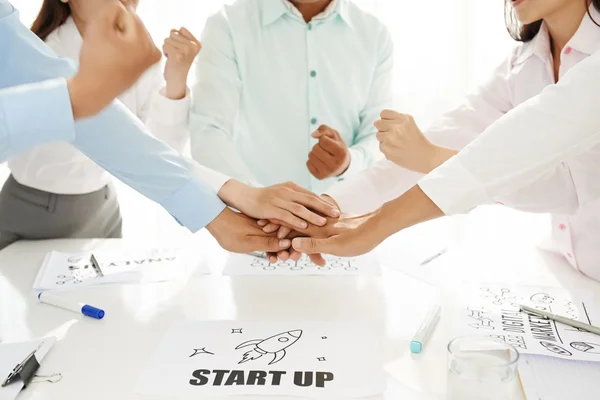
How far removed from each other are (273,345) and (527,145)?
47cm

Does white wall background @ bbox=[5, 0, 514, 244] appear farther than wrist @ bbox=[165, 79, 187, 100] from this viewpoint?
Yes

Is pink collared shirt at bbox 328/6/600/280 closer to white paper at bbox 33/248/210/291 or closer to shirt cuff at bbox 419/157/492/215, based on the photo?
shirt cuff at bbox 419/157/492/215

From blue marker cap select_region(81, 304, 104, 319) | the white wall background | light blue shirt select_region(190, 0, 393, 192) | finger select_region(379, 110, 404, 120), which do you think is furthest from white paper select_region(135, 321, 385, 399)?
the white wall background

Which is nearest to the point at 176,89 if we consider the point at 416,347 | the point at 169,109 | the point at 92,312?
the point at 169,109

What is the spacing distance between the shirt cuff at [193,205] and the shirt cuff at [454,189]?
1.47ft

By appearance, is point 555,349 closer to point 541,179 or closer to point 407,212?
point 407,212

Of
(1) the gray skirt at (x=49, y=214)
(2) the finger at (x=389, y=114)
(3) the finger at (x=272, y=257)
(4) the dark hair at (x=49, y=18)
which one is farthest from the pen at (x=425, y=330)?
(4) the dark hair at (x=49, y=18)

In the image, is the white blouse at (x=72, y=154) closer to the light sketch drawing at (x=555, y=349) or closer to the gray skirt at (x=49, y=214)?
the gray skirt at (x=49, y=214)

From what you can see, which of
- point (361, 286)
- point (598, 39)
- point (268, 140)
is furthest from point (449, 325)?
point (268, 140)

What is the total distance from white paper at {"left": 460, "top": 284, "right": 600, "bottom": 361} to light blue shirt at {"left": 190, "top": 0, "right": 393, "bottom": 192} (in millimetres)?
625

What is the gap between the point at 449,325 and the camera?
0.90 meters

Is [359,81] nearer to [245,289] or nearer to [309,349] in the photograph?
[245,289]

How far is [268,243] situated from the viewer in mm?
1166

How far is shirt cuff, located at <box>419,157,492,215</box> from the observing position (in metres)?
0.93
